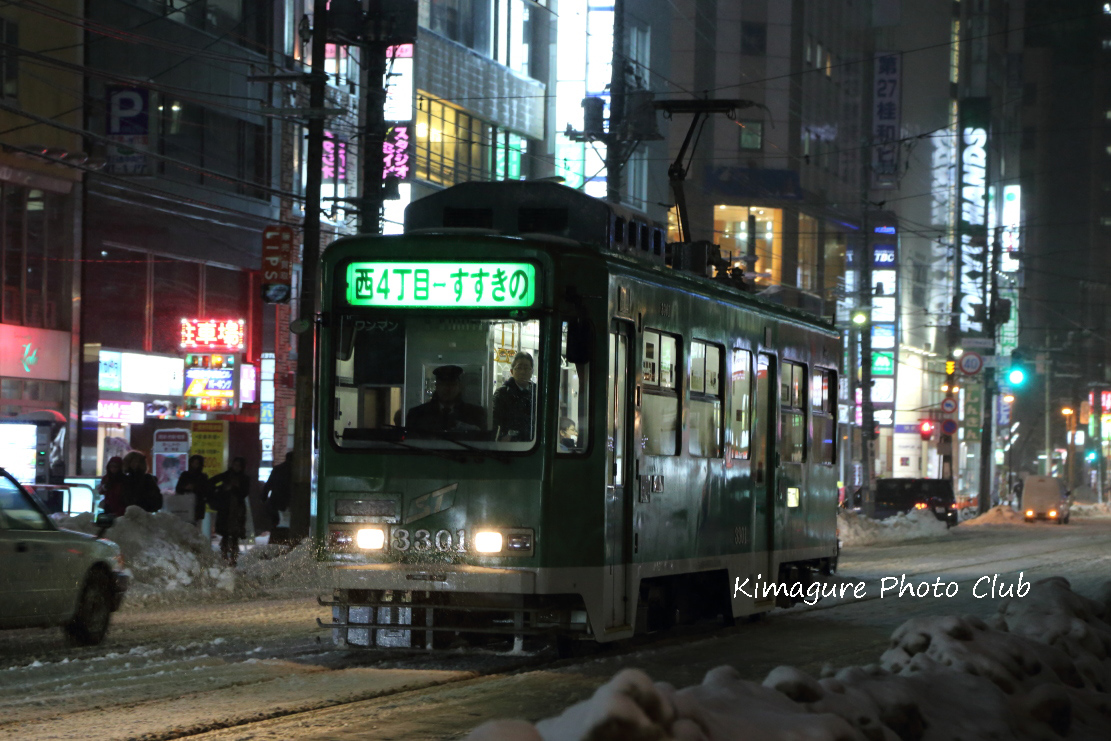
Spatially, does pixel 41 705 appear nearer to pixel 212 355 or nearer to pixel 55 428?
A: pixel 55 428

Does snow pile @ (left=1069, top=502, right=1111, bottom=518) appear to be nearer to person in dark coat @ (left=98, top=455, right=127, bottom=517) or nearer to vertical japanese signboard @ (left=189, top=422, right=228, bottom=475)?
vertical japanese signboard @ (left=189, top=422, right=228, bottom=475)

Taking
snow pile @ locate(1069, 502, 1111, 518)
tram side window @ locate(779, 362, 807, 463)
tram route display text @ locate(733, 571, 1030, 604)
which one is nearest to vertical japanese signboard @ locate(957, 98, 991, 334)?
snow pile @ locate(1069, 502, 1111, 518)

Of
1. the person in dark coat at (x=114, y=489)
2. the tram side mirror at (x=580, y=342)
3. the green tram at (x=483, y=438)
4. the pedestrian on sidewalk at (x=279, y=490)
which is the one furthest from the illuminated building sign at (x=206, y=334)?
the tram side mirror at (x=580, y=342)

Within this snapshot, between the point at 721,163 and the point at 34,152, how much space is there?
45376 mm

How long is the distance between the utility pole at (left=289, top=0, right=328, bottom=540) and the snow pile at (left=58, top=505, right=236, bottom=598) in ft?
9.04

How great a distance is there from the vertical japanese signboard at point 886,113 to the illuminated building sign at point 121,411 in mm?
45934

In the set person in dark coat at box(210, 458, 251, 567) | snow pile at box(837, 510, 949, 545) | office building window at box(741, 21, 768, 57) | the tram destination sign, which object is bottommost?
snow pile at box(837, 510, 949, 545)

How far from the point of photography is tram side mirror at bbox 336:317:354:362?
11.7 meters

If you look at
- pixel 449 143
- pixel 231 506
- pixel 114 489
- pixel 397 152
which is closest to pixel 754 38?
pixel 449 143

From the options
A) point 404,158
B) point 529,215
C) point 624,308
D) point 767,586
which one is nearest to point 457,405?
point 624,308

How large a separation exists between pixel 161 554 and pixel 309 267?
5.01m

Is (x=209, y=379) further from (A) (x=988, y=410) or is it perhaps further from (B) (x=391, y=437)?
(A) (x=988, y=410)

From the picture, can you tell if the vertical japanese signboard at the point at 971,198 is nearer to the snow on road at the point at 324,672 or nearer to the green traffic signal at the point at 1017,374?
the green traffic signal at the point at 1017,374

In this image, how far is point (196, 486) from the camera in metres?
23.2
